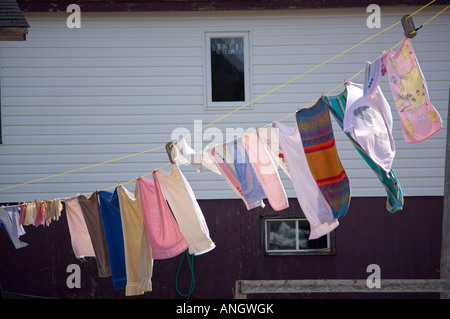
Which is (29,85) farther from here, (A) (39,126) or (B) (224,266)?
(B) (224,266)

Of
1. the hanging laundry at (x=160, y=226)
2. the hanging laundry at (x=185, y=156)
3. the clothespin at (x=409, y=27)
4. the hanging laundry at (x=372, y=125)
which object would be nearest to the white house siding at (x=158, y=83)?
the hanging laundry at (x=160, y=226)

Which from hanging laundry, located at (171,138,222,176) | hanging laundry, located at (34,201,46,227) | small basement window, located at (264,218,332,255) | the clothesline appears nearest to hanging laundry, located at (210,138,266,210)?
the clothesline

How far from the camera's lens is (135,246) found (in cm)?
796

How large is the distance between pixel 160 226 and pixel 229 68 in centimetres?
402

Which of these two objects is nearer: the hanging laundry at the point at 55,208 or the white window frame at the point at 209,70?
the hanging laundry at the point at 55,208

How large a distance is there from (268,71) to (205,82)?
105 centimetres

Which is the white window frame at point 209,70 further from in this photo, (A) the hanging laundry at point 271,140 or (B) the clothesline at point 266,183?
(A) the hanging laundry at point 271,140

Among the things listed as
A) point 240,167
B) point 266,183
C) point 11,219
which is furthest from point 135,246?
point 11,219

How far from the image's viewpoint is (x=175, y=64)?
10836 millimetres

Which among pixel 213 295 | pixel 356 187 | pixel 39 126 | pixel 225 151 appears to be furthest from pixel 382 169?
pixel 39 126

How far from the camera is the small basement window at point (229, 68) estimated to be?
10.9m

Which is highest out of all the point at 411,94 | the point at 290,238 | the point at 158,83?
the point at 158,83

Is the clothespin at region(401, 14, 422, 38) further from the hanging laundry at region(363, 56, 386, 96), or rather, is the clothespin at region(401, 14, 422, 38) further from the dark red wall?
the dark red wall

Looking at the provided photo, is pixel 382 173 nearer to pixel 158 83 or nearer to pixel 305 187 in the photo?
pixel 305 187
